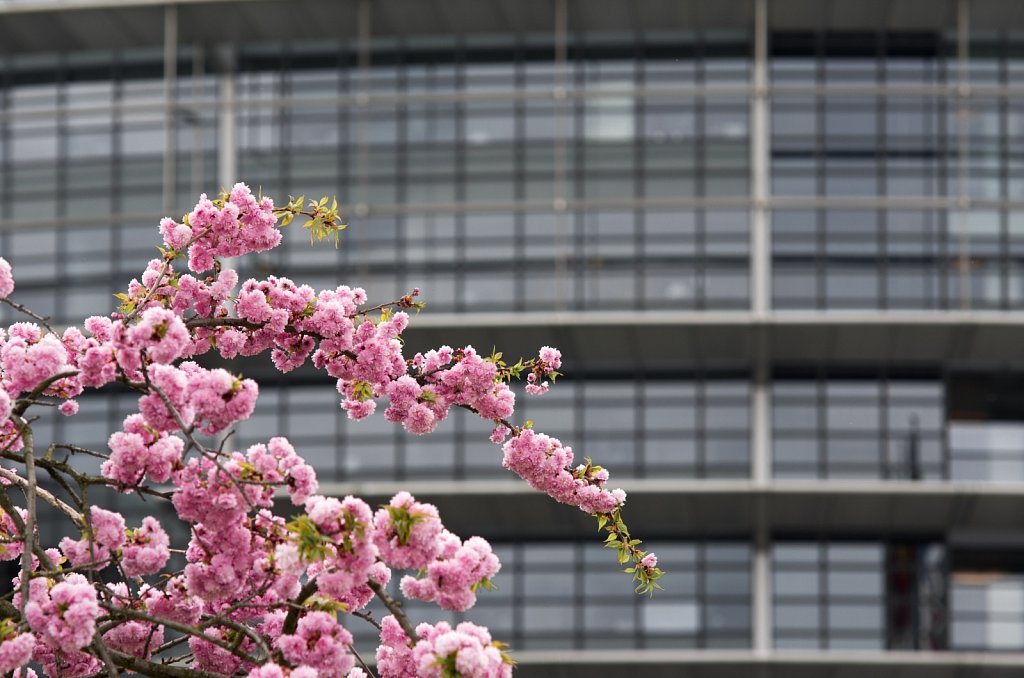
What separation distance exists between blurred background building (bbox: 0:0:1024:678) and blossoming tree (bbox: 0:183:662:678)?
25.1 m

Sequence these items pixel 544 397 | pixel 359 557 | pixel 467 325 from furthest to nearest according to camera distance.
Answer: pixel 544 397, pixel 467 325, pixel 359 557

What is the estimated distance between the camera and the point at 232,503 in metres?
8.48

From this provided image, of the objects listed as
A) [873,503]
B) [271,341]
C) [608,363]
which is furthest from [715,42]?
[271,341]

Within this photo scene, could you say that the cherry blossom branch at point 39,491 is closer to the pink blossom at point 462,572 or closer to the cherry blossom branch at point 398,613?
the cherry blossom branch at point 398,613

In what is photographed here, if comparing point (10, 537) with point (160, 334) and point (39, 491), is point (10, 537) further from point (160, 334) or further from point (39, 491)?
point (160, 334)

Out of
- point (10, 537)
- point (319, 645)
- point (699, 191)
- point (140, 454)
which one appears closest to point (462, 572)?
point (319, 645)

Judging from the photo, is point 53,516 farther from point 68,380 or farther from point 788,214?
point 68,380

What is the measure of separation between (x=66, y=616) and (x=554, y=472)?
4.35 metres

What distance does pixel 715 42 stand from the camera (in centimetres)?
3800

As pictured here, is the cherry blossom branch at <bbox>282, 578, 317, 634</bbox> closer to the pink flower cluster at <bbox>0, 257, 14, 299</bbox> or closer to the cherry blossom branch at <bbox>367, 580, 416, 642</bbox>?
the cherry blossom branch at <bbox>367, 580, 416, 642</bbox>

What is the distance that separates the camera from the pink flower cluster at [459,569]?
26.8 feet

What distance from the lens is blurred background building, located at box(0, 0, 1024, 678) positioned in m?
36.6

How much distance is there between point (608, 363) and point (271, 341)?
90.1 feet

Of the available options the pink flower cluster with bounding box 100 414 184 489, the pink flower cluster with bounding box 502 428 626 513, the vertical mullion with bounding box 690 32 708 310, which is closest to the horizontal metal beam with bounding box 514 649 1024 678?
the vertical mullion with bounding box 690 32 708 310
